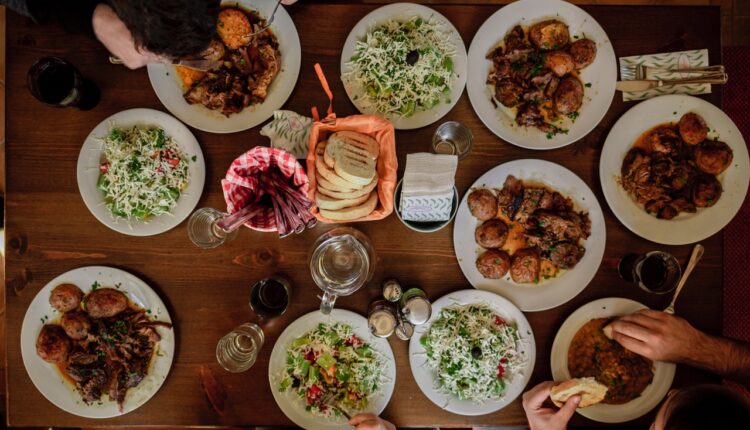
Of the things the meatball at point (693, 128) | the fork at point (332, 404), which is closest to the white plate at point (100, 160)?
the fork at point (332, 404)

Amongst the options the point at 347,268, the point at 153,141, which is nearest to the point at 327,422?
the point at 347,268

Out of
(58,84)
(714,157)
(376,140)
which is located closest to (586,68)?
(714,157)

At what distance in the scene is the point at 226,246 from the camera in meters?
2.23

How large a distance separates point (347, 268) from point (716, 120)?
1861mm

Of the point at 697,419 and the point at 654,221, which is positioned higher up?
the point at 654,221

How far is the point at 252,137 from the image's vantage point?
2207 millimetres

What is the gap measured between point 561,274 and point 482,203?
52 cm

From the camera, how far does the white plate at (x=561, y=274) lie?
220cm

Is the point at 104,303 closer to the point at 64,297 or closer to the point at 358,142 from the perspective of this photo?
the point at 64,297

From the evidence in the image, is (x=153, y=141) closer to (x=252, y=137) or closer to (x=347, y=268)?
(x=252, y=137)

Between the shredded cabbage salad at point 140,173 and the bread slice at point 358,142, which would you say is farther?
the shredded cabbage salad at point 140,173

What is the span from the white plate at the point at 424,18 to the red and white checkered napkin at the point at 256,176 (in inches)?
20.2

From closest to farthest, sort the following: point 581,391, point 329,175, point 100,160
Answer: point 329,175 < point 581,391 < point 100,160

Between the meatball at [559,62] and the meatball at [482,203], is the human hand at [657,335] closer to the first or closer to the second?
the meatball at [482,203]
